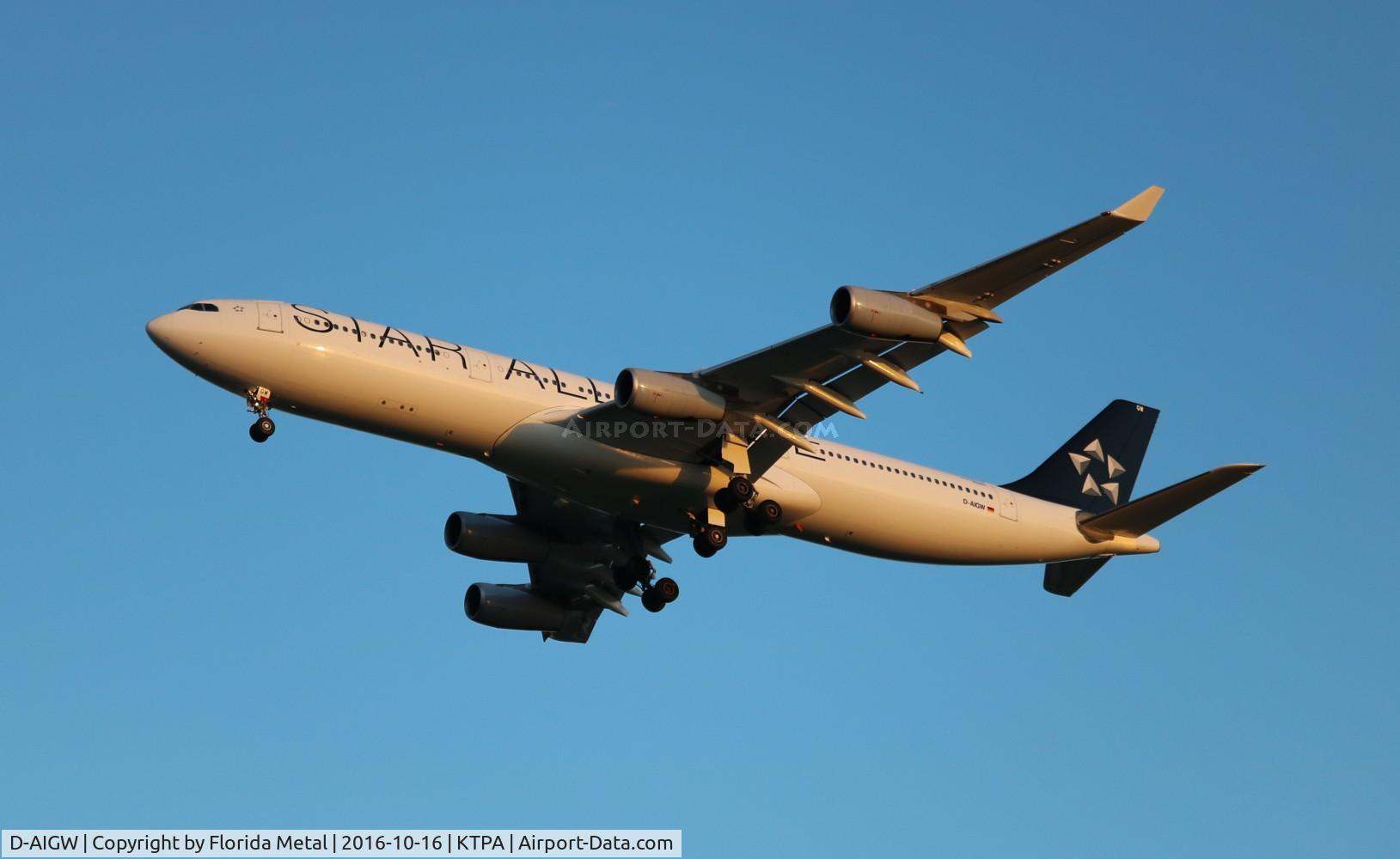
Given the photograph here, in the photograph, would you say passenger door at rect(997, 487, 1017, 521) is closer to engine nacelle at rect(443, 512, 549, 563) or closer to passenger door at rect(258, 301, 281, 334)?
engine nacelle at rect(443, 512, 549, 563)

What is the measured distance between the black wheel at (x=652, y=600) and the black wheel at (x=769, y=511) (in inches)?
188

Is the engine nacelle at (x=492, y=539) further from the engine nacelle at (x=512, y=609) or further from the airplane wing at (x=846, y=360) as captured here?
the airplane wing at (x=846, y=360)

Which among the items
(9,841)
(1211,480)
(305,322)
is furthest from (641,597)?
(9,841)

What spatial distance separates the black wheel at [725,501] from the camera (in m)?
36.2

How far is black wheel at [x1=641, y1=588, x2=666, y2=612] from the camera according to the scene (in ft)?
131

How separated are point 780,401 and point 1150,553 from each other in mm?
12427

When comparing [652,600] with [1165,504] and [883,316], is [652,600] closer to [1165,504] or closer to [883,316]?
[883,316]

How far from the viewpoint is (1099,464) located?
146 feet

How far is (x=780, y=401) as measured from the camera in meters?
35.6

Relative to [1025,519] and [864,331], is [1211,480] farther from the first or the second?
[864,331]

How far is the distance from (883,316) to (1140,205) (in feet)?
17.8

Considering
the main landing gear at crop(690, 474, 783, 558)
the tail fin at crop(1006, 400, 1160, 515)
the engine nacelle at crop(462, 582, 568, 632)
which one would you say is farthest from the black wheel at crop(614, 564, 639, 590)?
the tail fin at crop(1006, 400, 1160, 515)

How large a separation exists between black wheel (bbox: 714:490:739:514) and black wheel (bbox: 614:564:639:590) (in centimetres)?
532

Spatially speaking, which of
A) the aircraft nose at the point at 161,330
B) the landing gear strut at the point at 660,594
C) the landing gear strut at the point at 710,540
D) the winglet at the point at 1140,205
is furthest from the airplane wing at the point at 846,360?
the aircraft nose at the point at 161,330
